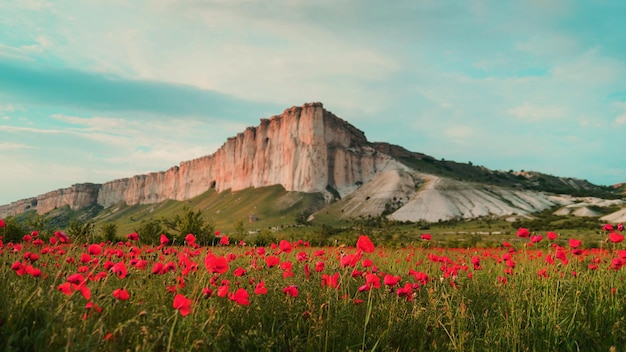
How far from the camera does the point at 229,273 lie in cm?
650

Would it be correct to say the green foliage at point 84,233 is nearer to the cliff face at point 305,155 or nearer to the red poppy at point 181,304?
the red poppy at point 181,304

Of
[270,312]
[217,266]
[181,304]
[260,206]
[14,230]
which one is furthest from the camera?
[260,206]

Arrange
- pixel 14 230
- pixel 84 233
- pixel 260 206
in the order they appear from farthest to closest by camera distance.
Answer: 1. pixel 260 206
2. pixel 14 230
3. pixel 84 233

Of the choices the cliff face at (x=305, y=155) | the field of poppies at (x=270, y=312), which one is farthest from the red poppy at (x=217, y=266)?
the cliff face at (x=305, y=155)

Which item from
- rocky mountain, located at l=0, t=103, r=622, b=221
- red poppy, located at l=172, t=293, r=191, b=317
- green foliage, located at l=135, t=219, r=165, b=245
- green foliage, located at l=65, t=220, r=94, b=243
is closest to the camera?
red poppy, located at l=172, t=293, r=191, b=317

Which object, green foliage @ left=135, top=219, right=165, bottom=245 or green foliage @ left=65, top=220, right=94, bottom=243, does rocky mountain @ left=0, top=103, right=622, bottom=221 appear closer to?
green foliage @ left=135, top=219, right=165, bottom=245

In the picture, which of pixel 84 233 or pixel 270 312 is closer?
pixel 270 312

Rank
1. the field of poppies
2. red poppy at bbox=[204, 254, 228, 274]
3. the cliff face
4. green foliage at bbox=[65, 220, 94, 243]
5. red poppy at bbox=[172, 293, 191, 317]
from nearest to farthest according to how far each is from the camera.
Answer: red poppy at bbox=[172, 293, 191, 317], the field of poppies, red poppy at bbox=[204, 254, 228, 274], green foliage at bbox=[65, 220, 94, 243], the cliff face

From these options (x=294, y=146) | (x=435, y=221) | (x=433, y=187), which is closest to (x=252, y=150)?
(x=294, y=146)

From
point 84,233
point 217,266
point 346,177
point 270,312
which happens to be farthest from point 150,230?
point 346,177

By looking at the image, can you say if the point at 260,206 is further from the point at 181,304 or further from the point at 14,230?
the point at 181,304

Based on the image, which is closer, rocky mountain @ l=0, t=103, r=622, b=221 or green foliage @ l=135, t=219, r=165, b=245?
green foliage @ l=135, t=219, r=165, b=245

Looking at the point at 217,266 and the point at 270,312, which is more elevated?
the point at 217,266

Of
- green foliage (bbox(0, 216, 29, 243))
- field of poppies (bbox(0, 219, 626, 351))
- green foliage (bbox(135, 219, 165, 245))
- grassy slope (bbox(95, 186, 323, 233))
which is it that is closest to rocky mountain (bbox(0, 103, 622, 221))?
grassy slope (bbox(95, 186, 323, 233))
